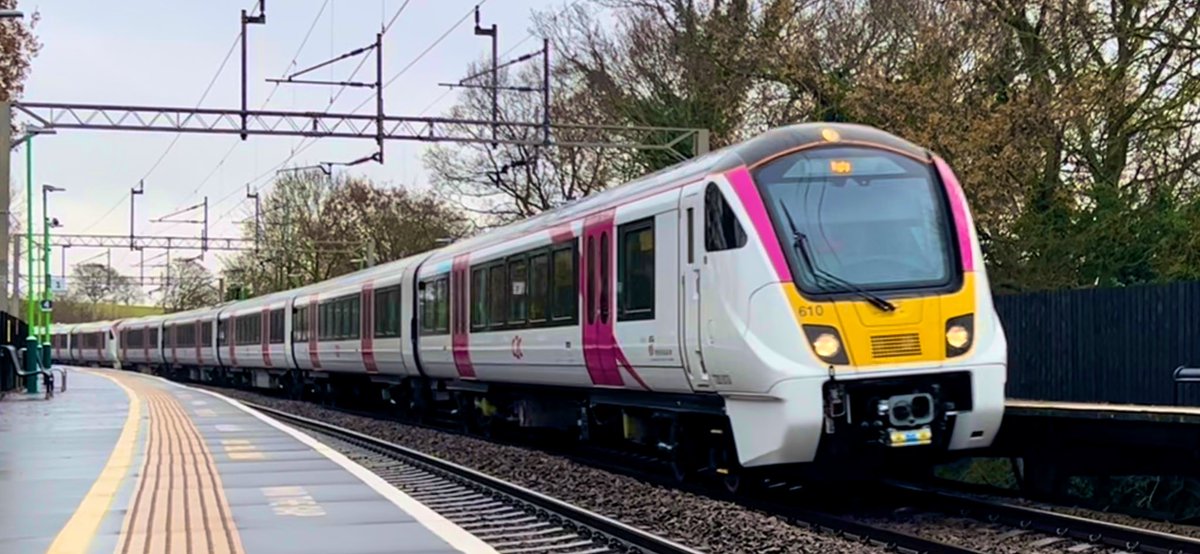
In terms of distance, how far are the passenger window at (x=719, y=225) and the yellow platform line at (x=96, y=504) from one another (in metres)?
4.98

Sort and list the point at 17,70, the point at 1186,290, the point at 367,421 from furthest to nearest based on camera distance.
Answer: the point at 17,70
the point at 367,421
the point at 1186,290

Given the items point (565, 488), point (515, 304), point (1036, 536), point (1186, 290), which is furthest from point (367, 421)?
point (1036, 536)

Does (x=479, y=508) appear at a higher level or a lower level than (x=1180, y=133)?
lower

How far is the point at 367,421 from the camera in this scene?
24812 mm

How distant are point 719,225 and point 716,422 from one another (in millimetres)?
1835

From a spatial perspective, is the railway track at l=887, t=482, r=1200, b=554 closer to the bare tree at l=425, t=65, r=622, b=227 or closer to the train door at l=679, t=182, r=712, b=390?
the train door at l=679, t=182, r=712, b=390

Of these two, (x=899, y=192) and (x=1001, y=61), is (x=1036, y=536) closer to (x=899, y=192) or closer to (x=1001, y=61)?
(x=899, y=192)

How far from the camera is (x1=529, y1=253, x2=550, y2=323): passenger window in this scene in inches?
615

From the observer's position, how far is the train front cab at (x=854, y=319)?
1045cm

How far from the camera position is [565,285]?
49.0 feet

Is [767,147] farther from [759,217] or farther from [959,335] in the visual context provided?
[959,335]

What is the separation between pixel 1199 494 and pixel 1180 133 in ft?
27.2

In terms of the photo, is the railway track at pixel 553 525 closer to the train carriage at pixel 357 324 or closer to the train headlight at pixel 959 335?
the train headlight at pixel 959 335

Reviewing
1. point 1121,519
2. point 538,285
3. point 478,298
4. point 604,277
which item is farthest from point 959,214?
point 478,298
